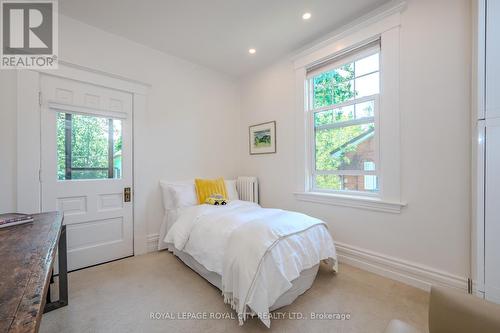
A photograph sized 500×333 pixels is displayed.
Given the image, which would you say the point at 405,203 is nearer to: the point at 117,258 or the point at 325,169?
the point at 325,169

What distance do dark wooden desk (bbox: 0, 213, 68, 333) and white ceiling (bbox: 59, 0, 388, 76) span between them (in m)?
2.16

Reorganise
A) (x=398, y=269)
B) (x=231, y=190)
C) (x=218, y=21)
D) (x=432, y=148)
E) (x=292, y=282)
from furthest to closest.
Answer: (x=231, y=190) < (x=218, y=21) < (x=398, y=269) < (x=432, y=148) < (x=292, y=282)

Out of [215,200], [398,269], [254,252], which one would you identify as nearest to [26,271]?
[254,252]

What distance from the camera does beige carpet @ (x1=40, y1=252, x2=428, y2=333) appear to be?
1559 millimetres

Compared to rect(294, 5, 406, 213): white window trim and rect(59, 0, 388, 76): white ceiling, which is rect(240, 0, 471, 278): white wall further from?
rect(59, 0, 388, 76): white ceiling

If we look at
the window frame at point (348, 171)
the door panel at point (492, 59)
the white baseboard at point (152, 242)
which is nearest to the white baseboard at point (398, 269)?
the window frame at point (348, 171)

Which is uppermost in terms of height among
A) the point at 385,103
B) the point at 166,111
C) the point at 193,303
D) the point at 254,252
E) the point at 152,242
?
the point at 166,111

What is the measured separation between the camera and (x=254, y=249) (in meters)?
1.60

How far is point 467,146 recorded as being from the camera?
1788 millimetres

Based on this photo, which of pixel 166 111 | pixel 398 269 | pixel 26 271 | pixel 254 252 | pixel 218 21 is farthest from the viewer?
pixel 166 111

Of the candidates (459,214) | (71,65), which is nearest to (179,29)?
(71,65)

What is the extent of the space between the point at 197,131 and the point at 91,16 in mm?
1781

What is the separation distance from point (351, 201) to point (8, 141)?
3.59 m

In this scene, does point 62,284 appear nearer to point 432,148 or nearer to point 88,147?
point 88,147
